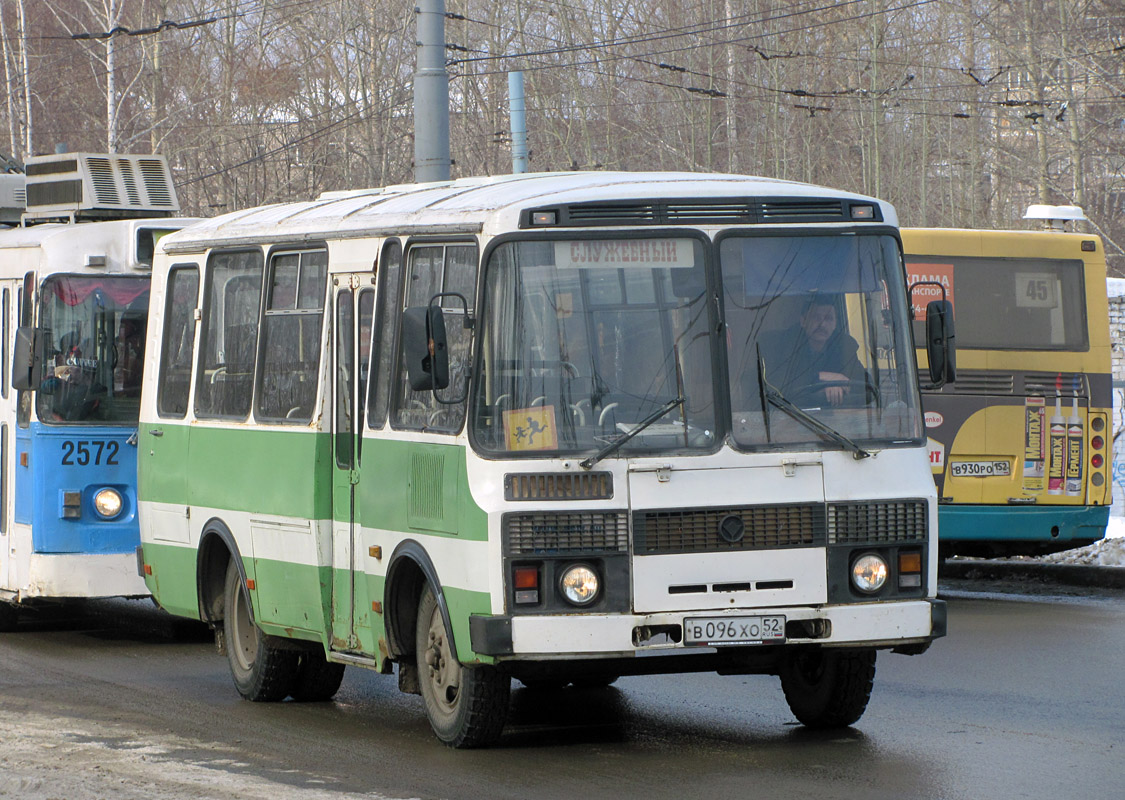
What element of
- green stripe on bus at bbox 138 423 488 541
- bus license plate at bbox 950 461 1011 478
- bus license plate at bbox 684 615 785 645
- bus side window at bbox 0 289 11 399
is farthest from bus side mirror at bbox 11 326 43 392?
bus license plate at bbox 950 461 1011 478

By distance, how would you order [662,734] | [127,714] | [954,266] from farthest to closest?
[954,266]
[127,714]
[662,734]

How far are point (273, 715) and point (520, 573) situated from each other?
2.48 meters

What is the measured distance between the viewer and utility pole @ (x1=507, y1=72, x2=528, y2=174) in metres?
22.2

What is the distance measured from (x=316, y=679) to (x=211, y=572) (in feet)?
2.84

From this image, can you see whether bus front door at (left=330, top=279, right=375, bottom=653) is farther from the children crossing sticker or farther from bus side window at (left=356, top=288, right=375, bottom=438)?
the children crossing sticker

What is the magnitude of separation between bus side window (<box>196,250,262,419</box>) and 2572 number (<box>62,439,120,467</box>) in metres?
2.55

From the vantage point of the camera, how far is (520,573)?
7652 millimetres

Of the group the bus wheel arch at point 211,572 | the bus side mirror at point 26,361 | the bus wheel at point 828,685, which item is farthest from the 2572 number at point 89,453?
the bus wheel at point 828,685

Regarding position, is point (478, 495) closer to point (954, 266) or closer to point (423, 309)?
point (423, 309)

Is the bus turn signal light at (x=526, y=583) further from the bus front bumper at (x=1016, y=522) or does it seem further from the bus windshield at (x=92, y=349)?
the bus front bumper at (x=1016, y=522)

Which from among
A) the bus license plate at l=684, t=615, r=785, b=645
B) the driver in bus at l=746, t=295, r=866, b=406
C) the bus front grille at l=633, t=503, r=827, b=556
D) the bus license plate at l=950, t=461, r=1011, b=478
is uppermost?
the driver in bus at l=746, t=295, r=866, b=406

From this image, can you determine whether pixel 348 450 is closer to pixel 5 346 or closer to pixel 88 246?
pixel 88 246

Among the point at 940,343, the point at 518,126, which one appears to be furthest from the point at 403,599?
the point at 518,126

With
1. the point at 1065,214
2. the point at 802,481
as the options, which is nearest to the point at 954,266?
the point at 1065,214
